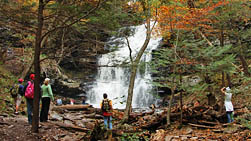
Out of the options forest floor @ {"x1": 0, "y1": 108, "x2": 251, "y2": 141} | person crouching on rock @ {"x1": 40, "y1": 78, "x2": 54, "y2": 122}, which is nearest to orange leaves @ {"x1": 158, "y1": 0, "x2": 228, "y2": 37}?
forest floor @ {"x1": 0, "y1": 108, "x2": 251, "y2": 141}

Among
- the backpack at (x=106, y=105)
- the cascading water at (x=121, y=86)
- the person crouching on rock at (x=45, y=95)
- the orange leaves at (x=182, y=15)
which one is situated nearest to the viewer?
the person crouching on rock at (x=45, y=95)

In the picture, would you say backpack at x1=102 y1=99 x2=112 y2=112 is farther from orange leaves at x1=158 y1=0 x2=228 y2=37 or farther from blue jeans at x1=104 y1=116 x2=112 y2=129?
orange leaves at x1=158 y1=0 x2=228 y2=37

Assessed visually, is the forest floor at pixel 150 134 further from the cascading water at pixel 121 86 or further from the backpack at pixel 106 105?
the cascading water at pixel 121 86

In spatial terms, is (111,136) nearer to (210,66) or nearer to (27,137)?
(27,137)

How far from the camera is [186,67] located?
25.8 ft

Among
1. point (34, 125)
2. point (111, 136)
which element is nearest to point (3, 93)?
point (34, 125)

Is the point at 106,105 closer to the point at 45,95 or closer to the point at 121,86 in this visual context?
the point at 45,95

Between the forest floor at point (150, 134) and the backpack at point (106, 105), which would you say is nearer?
the forest floor at point (150, 134)

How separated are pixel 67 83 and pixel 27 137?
14897 mm

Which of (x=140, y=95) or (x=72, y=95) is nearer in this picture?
(x=140, y=95)

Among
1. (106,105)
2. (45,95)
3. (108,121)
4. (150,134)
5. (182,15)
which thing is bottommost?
(150,134)

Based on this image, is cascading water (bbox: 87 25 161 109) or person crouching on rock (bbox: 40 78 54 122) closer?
person crouching on rock (bbox: 40 78 54 122)

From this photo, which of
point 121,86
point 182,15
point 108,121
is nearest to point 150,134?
point 108,121

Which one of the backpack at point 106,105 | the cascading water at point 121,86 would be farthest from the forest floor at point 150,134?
the cascading water at point 121,86
